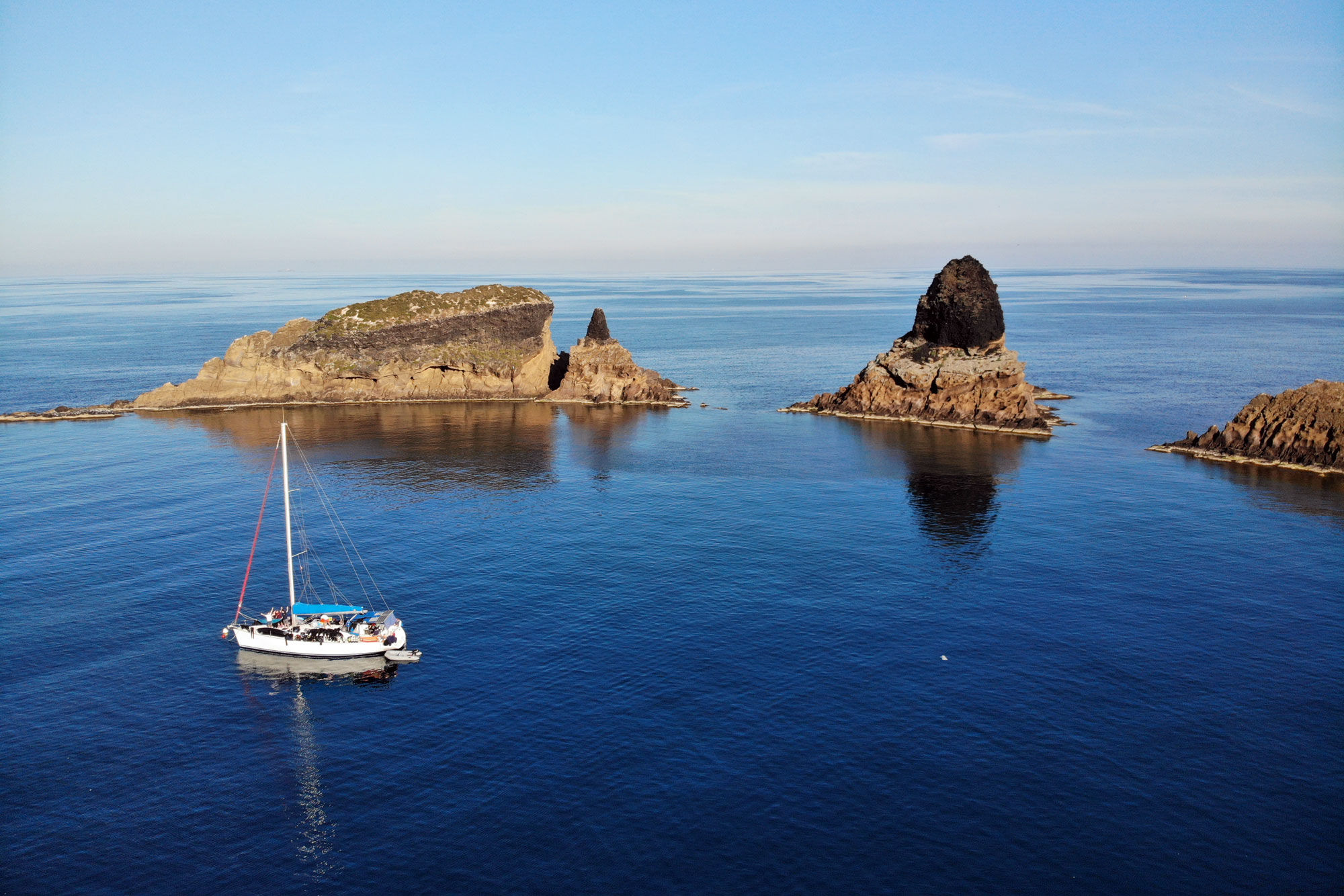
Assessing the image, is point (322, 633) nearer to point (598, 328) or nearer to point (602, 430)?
point (602, 430)

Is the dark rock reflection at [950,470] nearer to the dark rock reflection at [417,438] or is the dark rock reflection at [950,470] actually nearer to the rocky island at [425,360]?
the rocky island at [425,360]

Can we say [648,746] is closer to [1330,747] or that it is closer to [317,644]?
[317,644]

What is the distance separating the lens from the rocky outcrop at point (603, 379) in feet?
503

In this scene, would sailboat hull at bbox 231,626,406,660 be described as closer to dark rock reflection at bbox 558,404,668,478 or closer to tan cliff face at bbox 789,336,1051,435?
dark rock reflection at bbox 558,404,668,478

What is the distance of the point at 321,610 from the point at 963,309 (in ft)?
345

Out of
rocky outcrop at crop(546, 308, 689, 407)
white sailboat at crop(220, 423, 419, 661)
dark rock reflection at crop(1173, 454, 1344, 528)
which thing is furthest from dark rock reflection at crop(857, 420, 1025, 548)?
white sailboat at crop(220, 423, 419, 661)

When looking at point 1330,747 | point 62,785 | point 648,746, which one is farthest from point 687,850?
point 1330,747

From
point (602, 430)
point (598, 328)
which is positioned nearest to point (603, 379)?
point (598, 328)

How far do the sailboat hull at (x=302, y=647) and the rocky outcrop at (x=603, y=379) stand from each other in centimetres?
9587

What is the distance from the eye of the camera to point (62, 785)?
4447cm

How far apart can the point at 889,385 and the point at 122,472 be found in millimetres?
100226

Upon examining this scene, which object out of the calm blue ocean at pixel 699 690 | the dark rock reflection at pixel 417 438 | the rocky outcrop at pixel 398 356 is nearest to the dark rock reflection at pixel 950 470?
the calm blue ocean at pixel 699 690

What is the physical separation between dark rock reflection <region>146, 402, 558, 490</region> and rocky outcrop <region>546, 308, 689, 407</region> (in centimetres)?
600

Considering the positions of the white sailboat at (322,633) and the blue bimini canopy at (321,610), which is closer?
the white sailboat at (322,633)
